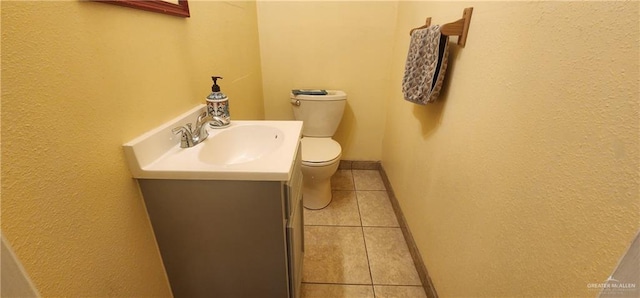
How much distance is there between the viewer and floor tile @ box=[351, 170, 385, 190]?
2105mm

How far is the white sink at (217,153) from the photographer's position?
724 millimetres

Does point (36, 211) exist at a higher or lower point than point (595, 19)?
lower

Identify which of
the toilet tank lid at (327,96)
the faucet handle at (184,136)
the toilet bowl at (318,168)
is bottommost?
the toilet bowl at (318,168)

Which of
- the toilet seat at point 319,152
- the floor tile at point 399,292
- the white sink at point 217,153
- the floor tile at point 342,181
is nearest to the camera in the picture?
the white sink at point 217,153

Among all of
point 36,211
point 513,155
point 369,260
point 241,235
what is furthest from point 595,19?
point 369,260

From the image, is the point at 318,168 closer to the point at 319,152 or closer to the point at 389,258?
the point at 319,152

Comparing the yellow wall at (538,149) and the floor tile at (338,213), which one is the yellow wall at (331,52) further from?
the yellow wall at (538,149)

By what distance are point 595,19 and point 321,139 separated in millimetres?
1538

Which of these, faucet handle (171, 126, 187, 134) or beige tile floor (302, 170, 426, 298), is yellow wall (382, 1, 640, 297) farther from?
faucet handle (171, 126, 187, 134)

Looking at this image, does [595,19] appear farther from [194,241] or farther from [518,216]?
[194,241]

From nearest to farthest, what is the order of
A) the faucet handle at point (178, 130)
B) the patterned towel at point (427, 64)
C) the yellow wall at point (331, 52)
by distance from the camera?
1. the faucet handle at point (178, 130)
2. the patterned towel at point (427, 64)
3. the yellow wall at point (331, 52)

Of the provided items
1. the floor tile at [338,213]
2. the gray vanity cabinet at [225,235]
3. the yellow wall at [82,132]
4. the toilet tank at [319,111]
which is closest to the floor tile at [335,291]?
the gray vanity cabinet at [225,235]

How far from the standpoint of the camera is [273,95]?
2078 mm

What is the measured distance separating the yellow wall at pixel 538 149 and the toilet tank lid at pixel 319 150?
705 mm
